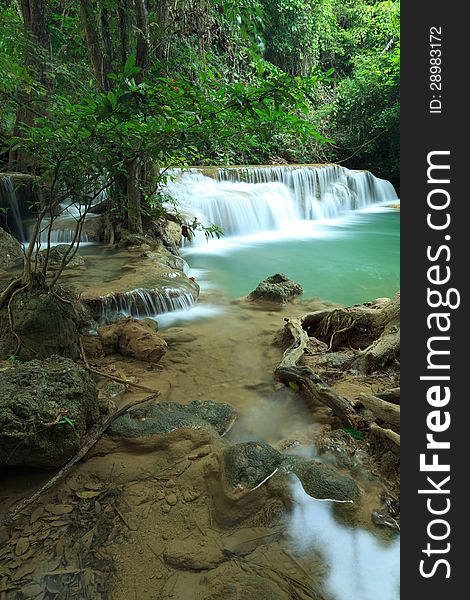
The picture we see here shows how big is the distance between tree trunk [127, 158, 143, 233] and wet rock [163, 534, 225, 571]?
5.70m

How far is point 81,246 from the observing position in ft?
25.7

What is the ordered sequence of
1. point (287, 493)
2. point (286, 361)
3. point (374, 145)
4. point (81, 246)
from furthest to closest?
point (374, 145) < point (81, 246) < point (286, 361) < point (287, 493)

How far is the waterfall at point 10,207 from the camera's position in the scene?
8430mm

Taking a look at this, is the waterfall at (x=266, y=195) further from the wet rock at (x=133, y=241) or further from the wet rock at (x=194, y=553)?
the wet rock at (x=194, y=553)

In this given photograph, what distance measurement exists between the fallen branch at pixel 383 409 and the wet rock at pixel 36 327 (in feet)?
8.15

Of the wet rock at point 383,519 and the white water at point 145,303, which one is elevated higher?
the white water at point 145,303

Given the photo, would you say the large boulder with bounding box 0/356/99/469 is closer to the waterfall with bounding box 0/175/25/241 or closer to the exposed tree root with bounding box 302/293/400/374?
the exposed tree root with bounding box 302/293/400/374

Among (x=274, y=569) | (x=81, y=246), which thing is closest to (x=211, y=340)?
(x=274, y=569)

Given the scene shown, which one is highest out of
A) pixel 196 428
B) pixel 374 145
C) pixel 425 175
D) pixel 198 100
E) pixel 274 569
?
pixel 374 145

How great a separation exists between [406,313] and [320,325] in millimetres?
3154

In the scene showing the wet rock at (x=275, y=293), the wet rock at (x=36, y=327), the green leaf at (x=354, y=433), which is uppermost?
the wet rock at (x=36, y=327)

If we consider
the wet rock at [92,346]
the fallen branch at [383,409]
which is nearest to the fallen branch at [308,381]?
the fallen branch at [383,409]

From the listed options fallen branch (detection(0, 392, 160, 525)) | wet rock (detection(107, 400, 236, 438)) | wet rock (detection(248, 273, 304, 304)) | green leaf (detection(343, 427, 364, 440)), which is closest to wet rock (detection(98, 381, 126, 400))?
fallen branch (detection(0, 392, 160, 525))

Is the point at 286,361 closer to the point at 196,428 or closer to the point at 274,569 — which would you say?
the point at 196,428
